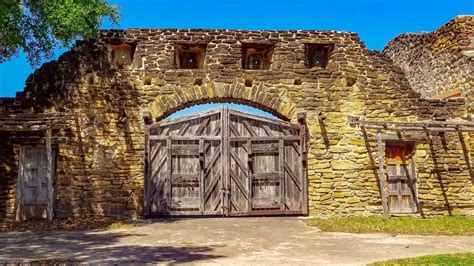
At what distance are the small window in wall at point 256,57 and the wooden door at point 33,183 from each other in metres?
5.86

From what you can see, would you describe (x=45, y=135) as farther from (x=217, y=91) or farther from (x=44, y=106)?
(x=217, y=91)

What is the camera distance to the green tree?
9805mm

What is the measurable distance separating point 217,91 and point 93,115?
10.8 feet

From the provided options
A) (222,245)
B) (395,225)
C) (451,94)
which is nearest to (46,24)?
(222,245)

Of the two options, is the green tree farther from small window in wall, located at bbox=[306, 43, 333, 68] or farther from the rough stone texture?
small window in wall, located at bbox=[306, 43, 333, 68]

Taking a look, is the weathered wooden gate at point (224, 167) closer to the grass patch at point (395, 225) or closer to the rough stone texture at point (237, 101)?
the rough stone texture at point (237, 101)

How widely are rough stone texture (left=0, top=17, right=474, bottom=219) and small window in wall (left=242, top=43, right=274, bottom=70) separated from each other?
1.04 ft

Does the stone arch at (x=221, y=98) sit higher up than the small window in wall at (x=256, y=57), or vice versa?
the small window in wall at (x=256, y=57)

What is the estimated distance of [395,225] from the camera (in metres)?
9.71

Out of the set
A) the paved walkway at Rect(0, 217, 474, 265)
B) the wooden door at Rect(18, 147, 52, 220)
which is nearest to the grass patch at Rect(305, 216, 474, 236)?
the paved walkway at Rect(0, 217, 474, 265)

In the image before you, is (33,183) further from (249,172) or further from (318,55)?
(318,55)

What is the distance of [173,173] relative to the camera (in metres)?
11.7

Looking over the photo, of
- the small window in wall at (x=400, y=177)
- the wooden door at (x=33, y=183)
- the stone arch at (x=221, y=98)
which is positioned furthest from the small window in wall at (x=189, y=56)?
the small window in wall at (x=400, y=177)

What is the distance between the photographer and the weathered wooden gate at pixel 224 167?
38.1 ft
